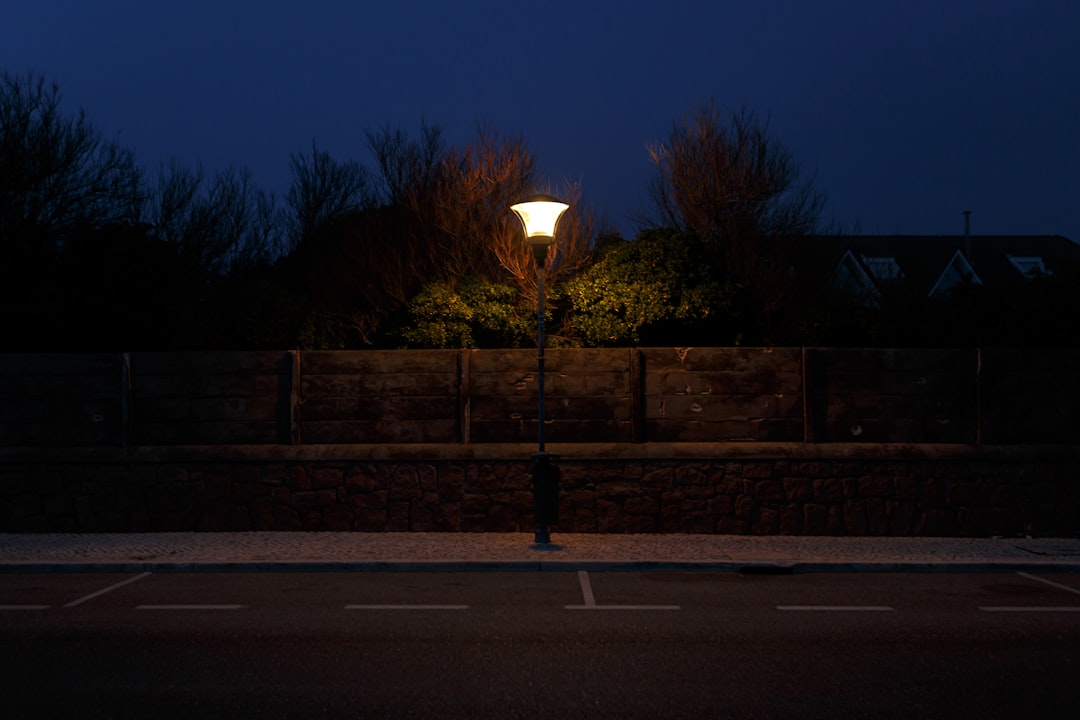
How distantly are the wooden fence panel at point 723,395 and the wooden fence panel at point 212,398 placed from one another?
4.80 m

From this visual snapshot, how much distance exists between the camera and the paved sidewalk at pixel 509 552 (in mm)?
11117

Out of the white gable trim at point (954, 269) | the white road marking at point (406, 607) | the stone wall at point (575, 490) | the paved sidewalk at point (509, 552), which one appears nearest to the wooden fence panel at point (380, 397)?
the stone wall at point (575, 490)

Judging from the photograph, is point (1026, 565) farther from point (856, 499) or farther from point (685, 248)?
point (685, 248)

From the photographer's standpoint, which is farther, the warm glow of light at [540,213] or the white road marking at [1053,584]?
the warm glow of light at [540,213]

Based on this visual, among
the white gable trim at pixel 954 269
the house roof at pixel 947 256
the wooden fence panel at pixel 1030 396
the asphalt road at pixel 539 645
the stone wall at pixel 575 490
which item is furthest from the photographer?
Result: the white gable trim at pixel 954 269

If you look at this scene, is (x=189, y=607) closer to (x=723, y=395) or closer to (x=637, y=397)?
(x=637, y=397)

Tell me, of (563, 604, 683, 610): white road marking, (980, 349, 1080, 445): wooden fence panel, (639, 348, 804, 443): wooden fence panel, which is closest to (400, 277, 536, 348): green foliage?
(639, 348, 804, 443): wooden fence panel

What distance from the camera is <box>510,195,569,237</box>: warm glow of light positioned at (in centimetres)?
1260

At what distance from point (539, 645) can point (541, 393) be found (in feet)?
17.2

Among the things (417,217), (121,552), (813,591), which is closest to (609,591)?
(813,591)

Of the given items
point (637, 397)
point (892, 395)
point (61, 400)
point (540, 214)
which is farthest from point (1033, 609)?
point (61, 400)

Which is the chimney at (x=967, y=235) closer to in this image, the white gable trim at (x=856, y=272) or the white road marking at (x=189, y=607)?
the white gable trim at (x=856, y=272)

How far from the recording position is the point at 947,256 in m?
50.0

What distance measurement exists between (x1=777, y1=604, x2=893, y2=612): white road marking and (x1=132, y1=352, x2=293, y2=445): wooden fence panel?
23.5ft
